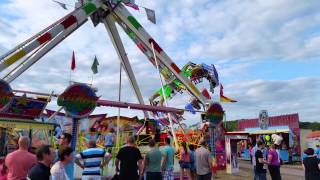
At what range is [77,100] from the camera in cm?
1129

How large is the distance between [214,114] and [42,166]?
14062mm

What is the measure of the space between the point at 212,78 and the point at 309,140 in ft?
32.6

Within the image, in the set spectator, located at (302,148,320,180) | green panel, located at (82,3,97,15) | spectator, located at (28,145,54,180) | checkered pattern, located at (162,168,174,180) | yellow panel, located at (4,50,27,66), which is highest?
green panel, located at (82,3,97,15)

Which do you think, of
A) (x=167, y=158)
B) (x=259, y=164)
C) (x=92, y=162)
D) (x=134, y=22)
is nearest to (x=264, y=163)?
(x=259, y=164)

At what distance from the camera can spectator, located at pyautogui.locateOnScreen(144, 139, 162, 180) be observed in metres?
9.24

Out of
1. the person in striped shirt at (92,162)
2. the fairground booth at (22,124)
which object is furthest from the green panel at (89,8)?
the person in striped shirt at (92,162)

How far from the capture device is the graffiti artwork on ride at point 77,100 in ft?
36.4

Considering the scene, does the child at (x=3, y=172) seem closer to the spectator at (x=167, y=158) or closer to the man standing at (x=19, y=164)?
the man standing at (x=19, y=164)

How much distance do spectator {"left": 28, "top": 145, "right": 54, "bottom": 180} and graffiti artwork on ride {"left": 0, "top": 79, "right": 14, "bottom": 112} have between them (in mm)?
8879

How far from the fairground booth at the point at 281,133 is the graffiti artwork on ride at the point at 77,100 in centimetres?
1861

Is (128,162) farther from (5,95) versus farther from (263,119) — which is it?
(263,119)

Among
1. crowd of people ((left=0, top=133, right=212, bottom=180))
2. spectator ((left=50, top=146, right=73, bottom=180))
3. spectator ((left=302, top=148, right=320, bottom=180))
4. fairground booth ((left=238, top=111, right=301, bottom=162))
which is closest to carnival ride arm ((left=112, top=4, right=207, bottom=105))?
fairground booth ((left=238, top=111, right=301, bottom=162))

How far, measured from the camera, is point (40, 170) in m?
5.07

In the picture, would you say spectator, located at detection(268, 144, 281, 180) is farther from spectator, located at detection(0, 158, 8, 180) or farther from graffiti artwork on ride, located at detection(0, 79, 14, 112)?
graffiti artwork on ride, located at detection(0, 79, 14, 112)
